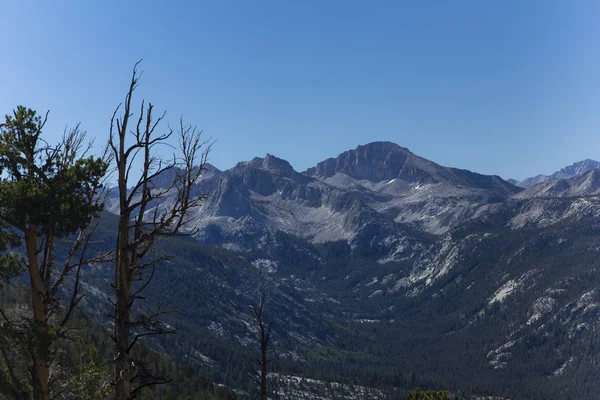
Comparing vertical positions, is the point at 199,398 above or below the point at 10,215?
below

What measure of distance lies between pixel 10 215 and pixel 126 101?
6.81 metres

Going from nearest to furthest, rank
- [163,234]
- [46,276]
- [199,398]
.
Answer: [163,234]
[46,276]
[199,398]

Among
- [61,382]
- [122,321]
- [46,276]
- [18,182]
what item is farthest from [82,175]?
[61,382]

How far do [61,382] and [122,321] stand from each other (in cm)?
640

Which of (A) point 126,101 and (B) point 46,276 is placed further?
(B) point 46,276

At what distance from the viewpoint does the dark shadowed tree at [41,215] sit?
58.3ft

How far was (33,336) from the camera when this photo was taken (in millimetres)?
17688

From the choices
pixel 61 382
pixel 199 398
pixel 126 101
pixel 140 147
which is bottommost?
pixel 199 398

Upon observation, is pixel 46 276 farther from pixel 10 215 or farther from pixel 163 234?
pixel 163 234

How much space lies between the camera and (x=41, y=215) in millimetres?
18109

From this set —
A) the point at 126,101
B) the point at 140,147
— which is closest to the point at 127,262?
the point at 140,147

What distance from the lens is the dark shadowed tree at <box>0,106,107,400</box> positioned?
1778 cm

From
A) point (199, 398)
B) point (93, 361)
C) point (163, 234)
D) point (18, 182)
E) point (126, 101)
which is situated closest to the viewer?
point (126, 101)

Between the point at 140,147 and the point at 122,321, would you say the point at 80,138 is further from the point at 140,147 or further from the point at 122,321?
the point at 122,321
